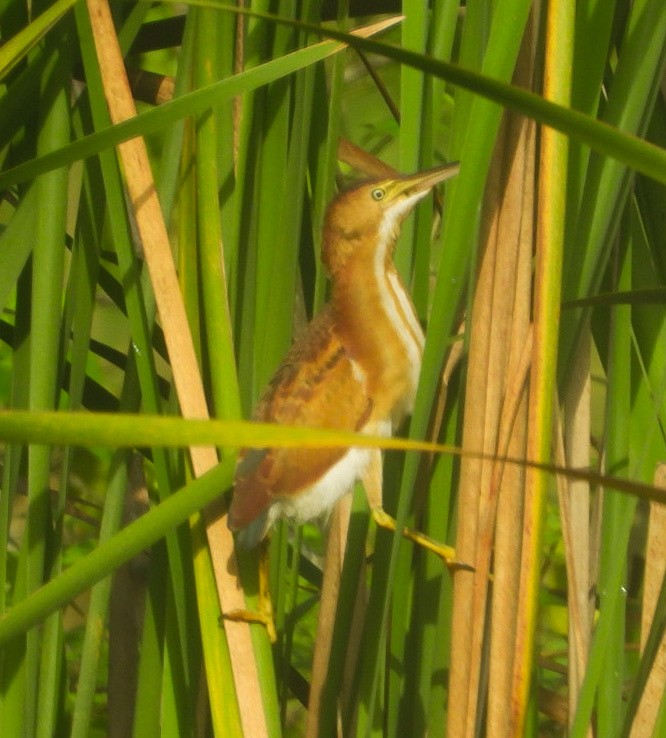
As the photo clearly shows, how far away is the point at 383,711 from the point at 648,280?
1.44 ft

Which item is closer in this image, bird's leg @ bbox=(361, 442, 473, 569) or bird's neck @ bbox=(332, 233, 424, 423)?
bird's leg @ bbox=(361, 442, 473, 569)

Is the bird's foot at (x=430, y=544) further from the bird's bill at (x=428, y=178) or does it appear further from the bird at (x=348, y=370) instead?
the bird's bill at (x=428, y=178)

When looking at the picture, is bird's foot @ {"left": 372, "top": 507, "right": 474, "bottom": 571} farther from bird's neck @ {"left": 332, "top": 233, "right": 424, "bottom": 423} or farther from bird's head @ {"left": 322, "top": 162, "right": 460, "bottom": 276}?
bird's head @ {"left": 322, "top": 162, "right": 460, "bottom": 276}

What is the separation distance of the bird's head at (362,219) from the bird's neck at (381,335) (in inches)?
1.0

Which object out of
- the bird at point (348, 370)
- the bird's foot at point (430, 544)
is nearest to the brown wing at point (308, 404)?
the bird at point (348, 370)

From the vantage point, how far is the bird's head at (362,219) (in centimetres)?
133

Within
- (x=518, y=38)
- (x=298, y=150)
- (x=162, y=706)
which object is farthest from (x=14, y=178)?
(x=162, y=706)

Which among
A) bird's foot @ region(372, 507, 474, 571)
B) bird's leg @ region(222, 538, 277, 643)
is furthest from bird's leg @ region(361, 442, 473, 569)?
bird's leg @ region(222, 538, 277, 643)

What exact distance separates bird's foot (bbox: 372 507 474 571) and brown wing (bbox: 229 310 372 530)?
121 mm

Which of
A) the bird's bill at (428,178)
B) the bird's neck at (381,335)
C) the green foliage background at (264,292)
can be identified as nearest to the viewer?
the green foliage background at (264,292)

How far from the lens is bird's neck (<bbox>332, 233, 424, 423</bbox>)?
49.2 inches

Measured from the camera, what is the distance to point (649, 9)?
84 cm

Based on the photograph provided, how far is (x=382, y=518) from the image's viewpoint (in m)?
1.01

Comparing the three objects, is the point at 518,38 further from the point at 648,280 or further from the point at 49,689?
the point at 49,689
